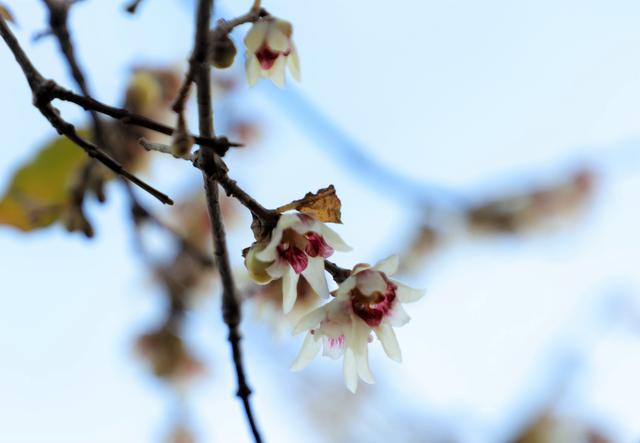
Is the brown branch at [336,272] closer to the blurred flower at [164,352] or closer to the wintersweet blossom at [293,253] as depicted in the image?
the wintersweet blossom at [293,253]

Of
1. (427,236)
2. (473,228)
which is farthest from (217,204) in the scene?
(473,228)

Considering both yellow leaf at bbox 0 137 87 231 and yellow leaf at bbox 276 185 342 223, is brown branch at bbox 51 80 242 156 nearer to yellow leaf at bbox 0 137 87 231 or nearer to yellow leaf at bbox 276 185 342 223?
yellow leaf at bbox 276 185 342 223

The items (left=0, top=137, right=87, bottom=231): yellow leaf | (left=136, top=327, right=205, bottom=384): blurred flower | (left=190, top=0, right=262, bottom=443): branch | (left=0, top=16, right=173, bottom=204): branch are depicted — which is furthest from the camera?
(left=136, top=327, right=205, bottom=384): blurred flower

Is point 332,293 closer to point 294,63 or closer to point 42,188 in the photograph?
point 294,63

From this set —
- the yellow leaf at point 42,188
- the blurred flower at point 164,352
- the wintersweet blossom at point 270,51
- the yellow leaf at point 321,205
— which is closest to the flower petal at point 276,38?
the wintersweet blossom at point 270,51

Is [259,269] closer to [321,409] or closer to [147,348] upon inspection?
[147,348]

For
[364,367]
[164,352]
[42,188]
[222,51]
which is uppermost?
[164,352]

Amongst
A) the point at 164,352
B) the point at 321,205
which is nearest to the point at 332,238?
the point at 321,205

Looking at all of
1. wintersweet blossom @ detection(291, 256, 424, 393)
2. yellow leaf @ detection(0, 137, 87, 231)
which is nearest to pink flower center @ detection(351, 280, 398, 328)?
wintersweet blossom @ detection(291, 256, 424, 393)
